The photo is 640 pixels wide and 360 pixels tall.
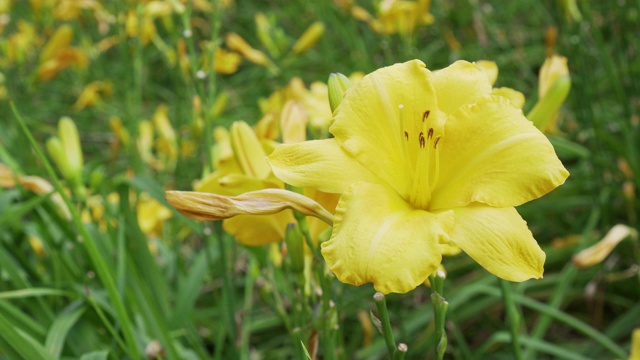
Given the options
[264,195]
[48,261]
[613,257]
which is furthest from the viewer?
[613,257]

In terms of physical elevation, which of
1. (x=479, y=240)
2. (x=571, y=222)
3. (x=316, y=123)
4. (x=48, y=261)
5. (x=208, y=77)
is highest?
(x=479, y=240)

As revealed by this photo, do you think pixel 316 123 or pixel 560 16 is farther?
pixel 560 16

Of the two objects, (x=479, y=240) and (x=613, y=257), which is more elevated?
(x=479, y=240)

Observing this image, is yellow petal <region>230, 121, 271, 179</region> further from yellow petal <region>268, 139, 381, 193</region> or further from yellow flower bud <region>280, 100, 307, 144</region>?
yellow petal <region>268, 139, 381, 193</region>

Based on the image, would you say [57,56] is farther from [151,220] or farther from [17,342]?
[17,342]

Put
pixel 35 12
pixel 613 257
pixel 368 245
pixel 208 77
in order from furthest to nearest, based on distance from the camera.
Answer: pixel 35 12, pixel 613 257, pixel 208 77, pixel 368 245

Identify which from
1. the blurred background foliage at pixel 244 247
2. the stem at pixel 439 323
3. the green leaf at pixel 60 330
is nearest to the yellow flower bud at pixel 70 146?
the blurred background foliage at pixel 244 247

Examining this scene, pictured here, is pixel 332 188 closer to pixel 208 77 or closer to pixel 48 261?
pixel 208 77

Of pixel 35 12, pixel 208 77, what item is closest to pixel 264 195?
pixel 208 77
